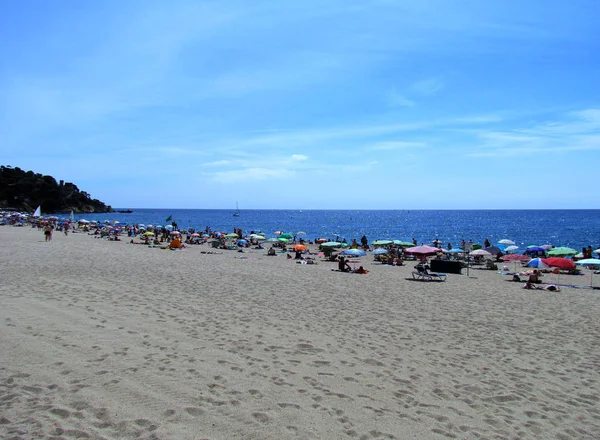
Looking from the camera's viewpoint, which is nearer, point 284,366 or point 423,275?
point 284,366

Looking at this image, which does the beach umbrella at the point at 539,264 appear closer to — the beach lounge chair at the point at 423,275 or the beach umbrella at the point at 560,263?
the beach umbrella at the point at 560,263

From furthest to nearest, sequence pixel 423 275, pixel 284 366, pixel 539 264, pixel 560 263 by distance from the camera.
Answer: pixel 423 275 → pixel 539 264 → pixel 560 263 → pixel 284 366

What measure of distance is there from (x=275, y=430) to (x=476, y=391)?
301 cm

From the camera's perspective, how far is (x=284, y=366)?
6.37 m

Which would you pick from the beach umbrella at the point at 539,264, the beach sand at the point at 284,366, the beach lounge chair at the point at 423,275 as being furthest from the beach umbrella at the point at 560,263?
the beach sand at the point at 284,366

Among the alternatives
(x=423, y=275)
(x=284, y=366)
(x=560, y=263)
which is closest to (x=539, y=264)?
(x=560, y=263)

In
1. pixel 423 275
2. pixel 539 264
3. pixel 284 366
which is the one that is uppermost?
pixel 539 264

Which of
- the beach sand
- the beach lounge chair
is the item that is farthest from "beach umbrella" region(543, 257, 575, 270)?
the beach sand

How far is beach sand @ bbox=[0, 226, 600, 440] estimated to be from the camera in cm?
462

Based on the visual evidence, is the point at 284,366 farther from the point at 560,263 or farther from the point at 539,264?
the point at 560,263

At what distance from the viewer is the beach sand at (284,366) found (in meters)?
4.62

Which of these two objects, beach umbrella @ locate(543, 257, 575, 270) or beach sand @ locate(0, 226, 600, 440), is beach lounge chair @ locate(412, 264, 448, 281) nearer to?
beach umbrella @ locate(543, 257, 575, 270)

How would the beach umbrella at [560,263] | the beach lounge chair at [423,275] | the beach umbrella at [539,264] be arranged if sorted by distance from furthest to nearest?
the beach lounge chair at [423,275] < the beach umbrella at [539,264] < the beach umbrella at [560,263]

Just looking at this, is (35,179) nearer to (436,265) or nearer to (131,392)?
(436,265)
